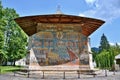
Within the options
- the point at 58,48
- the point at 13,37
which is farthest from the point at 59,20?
the point at 13,37

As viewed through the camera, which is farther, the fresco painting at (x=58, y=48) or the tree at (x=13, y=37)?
the tree at (x=13, y=37)

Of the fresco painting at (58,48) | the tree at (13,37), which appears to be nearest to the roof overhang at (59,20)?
the fresco painting at (58,48)

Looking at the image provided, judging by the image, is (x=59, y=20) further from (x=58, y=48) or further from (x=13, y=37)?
(x=13, y=37)

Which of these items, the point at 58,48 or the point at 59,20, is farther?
the point at 59,20

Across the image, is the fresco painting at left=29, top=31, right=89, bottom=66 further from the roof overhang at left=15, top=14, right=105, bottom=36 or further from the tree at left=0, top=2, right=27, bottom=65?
the tree at left=0, top=2, right=27, bottom=65

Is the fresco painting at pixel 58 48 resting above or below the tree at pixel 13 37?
below

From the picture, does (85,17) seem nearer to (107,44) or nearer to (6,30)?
(6,30)

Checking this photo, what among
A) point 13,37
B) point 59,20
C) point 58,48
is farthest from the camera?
point 13,37

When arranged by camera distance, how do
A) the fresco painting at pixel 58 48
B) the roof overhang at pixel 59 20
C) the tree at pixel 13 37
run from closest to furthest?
the roof overhang at pixel 59 20 < the fresco painting at pixel 58 48 < the tree at pixel 13 37

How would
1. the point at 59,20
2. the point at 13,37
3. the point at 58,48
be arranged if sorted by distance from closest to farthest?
1. the point at 58,48
2. the point at 59,20
3. the point at 13,37

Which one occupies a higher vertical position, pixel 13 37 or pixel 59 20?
pixel 13 37

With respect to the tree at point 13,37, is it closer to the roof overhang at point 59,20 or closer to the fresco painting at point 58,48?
the roof overhang at point 59,20

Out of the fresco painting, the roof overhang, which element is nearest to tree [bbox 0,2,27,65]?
the roof overhang

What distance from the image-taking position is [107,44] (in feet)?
368
